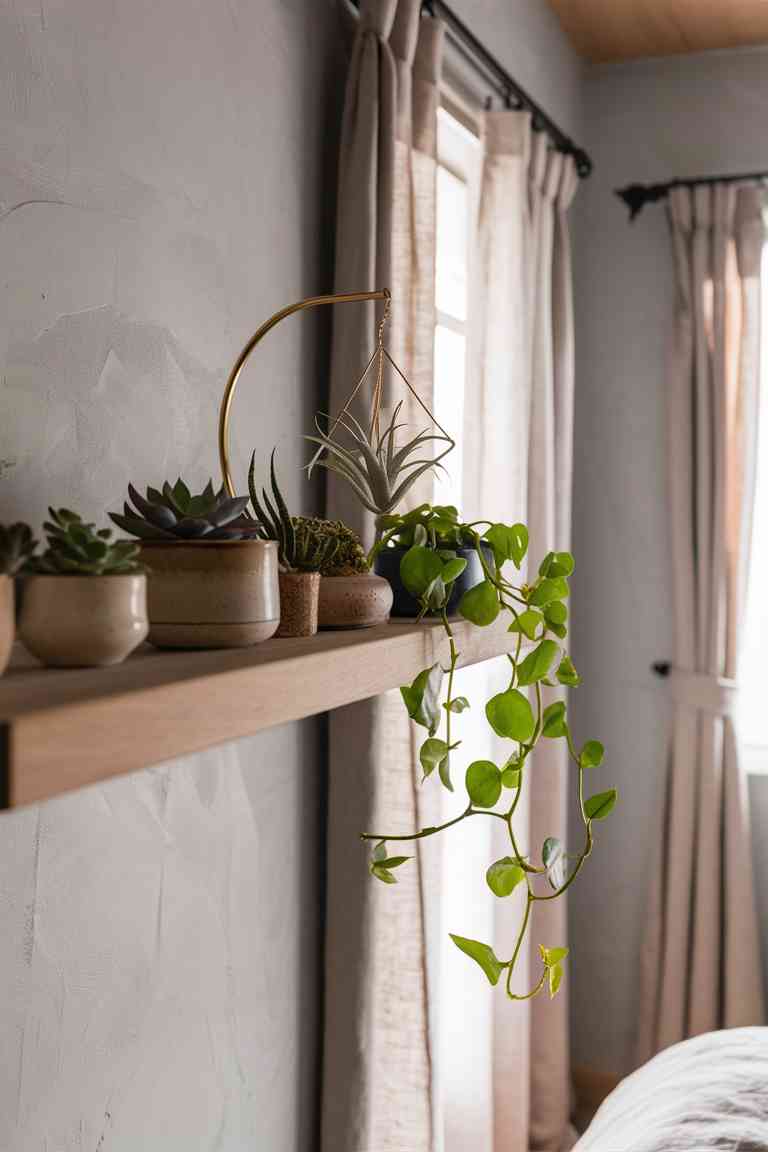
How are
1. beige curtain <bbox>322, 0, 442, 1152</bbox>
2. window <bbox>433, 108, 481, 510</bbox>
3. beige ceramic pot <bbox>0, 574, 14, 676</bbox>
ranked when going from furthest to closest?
window <bbox>433, 108, 481, 510</bbox> → beige curtain <bbox>322, 0, 442, 1152</bbox> → beige ceramic pot <bbox>0, 574, 14, 676</bbox>

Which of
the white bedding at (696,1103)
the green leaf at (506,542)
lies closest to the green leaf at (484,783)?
the green leaf at (506,542)

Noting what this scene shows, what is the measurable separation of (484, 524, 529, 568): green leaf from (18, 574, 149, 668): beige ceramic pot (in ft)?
1.85

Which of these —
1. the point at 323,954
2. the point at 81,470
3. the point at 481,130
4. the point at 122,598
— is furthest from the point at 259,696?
the point at 481,130

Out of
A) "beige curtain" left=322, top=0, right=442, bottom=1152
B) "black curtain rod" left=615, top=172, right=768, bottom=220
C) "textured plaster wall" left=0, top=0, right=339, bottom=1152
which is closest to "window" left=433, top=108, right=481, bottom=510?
"beige curtain" left=322, top=0, right=442, bottom=1152

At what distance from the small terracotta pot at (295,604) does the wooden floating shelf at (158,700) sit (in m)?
0.02

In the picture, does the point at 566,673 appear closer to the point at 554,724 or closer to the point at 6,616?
the point at 554,724

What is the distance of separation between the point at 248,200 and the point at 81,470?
1.52 ft

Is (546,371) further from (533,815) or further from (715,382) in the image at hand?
(533,815)

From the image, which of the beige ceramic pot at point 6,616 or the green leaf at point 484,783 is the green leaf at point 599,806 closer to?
the green leaf at point 484,783

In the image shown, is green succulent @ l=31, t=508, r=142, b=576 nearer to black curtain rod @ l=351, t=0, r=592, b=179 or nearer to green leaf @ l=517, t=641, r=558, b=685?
green leaf @ l=517, t=641, r=558, b=685

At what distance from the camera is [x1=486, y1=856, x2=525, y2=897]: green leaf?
1242 mm

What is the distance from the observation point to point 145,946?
4.03ft

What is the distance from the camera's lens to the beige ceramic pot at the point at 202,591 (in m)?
0.90

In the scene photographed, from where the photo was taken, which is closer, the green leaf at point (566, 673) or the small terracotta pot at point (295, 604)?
the small terracotta pot at point (295, 604)
